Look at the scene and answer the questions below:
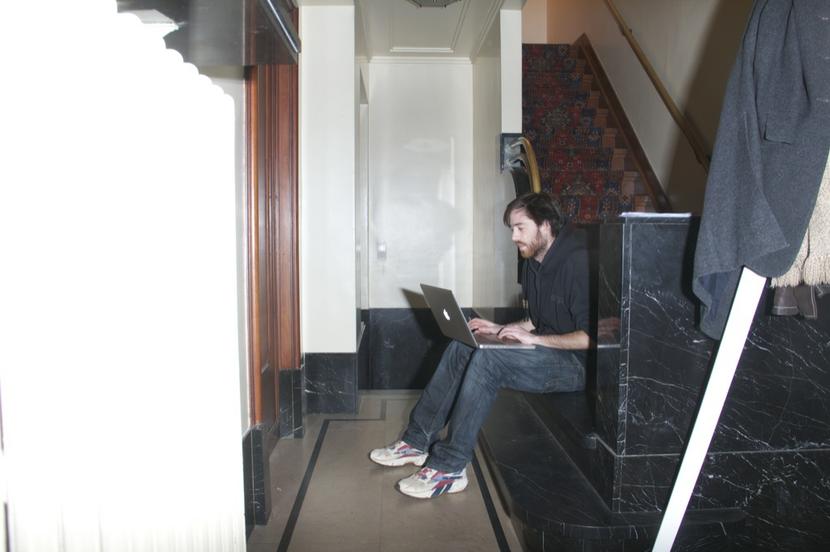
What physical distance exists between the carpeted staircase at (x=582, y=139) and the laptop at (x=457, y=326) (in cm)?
176

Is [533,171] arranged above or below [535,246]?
above

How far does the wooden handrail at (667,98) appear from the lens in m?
3.53

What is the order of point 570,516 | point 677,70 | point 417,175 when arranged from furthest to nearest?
point 417,175
point 677,70
point 570,516

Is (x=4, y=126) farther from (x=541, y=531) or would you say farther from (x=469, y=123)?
(x=469, y=123)

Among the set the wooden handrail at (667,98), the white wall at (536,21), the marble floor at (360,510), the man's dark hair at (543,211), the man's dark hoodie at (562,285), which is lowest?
the marble floor at (360,510)

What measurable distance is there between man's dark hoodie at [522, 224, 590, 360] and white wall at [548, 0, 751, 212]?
1.57m

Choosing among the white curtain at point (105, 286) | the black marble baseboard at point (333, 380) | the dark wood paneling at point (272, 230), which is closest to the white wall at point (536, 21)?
the dark wood paneling at point (272, 230)

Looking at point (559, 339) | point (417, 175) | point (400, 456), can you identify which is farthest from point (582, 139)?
point (400, 456)

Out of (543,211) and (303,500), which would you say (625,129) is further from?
(303,500)

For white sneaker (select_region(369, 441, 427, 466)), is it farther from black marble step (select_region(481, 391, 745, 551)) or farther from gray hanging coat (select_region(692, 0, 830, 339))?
gray hanging coat (select_region(692, 0, 830, 339))

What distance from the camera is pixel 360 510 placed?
2.27m

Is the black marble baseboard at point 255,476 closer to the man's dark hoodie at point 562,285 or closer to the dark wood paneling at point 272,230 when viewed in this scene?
the dark wood paneling at point 272,230

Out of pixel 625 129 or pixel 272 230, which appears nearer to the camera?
pixel 272 230

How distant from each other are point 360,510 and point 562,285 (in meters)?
1.15
